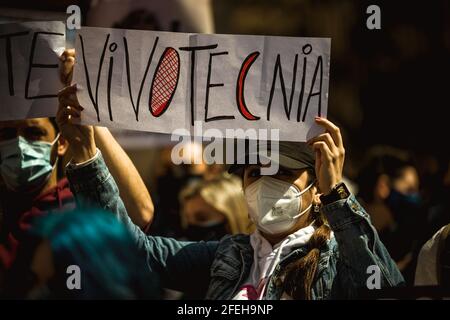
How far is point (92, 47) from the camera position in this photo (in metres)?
4.61

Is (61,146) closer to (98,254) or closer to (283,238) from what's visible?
(283,238)

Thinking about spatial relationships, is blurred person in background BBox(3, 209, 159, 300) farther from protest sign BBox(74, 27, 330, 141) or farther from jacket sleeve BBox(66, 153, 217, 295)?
protest sign BBox(74, 27, 330, 141)

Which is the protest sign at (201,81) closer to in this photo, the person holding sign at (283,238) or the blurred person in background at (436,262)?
the person holding sign at (283,238)

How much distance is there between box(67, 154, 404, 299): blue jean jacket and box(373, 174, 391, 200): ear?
2161 mm

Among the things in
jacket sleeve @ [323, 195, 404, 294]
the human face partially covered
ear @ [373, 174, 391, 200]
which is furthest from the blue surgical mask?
ear @ [373, 174, 391, 200]

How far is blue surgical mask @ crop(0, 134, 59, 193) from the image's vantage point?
5.35m

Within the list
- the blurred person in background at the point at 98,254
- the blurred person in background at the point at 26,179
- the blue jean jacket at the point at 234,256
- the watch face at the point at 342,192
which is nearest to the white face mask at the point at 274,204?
the blue jean jacket at the point at 234,256

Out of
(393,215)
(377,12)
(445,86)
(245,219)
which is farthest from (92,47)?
(445,86)

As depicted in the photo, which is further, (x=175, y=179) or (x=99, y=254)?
(x=175, y=179)

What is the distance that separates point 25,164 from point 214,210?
4.20ft

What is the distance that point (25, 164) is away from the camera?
17.5 feet

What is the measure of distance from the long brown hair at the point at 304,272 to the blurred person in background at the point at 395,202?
4.12 ft

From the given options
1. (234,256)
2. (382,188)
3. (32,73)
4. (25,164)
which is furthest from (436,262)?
(382,188)

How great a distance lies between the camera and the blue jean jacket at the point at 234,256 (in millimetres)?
4109
